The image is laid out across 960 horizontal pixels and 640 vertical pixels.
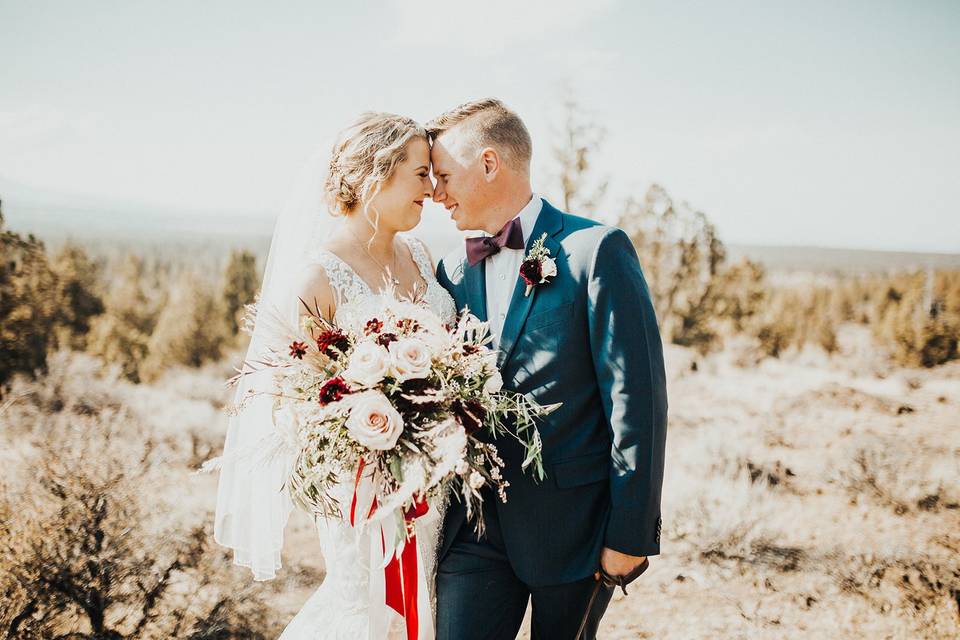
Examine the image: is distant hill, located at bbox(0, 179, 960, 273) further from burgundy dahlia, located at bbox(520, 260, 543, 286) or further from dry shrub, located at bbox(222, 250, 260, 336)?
burgundy dahlia, located at bbox(520, 260, 543, 286)

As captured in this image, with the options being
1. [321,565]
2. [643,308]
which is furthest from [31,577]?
[643,308]

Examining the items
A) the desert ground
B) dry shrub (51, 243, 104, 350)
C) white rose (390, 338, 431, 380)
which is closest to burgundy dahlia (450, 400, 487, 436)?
white rose (390, 338, 431, 380)

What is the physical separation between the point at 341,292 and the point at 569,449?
1244 mm

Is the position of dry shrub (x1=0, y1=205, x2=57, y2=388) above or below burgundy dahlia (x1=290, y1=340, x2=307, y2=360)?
below

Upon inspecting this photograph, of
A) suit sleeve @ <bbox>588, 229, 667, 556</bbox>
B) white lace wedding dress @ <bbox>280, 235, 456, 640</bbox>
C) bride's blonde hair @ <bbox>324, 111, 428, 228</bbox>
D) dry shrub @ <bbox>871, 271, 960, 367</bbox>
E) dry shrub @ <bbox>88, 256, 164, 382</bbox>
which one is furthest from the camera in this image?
dry shrub @ <bbox>871, 271, 960, 367</bbox>

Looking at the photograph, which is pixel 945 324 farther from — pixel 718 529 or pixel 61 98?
pixel 61 98

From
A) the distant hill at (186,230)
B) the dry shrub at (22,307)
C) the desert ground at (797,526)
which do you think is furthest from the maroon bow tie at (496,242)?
the distant hill at (186,230)

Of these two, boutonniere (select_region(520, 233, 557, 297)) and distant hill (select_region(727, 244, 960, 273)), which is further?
distant hill (select_region(727, 244, 960, 273))

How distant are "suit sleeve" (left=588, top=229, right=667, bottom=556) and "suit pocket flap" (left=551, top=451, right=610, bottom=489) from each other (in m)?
0.09

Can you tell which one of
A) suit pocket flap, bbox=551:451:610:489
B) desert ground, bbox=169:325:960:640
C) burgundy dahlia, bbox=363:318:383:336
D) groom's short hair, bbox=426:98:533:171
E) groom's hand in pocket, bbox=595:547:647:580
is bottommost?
desert ground, bbox=169:325:960:640

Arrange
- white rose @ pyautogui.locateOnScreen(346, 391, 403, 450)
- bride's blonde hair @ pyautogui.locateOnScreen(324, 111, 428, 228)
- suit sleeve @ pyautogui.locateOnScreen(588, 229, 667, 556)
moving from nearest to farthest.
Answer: white rose @ pyautogui.locateOnScreen(346, 391, 403, 450)
suit sleeve @ pyautogui.locateOnScreen(588, 229, 667, 556)
bride's blonde hair @ pyautogui.locateOnScreen(324, 111, 428, 228)

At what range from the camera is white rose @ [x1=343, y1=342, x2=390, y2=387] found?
1.88m

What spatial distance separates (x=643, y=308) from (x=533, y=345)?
453 mm

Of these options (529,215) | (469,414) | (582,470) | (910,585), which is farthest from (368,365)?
(910,585)
